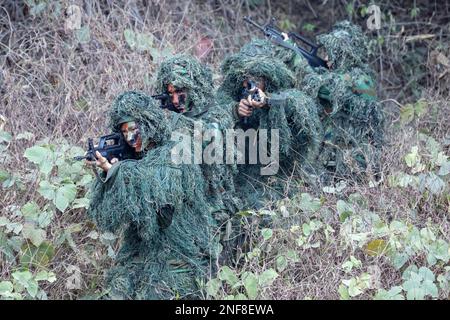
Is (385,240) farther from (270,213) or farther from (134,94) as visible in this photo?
(134,94)

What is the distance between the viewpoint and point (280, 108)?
6.35 meters

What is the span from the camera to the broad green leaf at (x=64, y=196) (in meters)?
6.09

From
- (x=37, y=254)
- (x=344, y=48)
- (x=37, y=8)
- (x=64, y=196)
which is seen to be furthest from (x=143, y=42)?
(x=37, y=254)

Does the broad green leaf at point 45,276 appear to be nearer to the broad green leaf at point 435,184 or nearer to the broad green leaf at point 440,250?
the broad green leaf at point 440,250

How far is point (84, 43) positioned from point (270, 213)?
2.41 m

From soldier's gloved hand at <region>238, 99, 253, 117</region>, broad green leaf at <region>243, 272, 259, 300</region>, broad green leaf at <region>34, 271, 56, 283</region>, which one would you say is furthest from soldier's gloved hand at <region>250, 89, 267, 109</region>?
broad green leaf at <region>34, 271, 56, 283</region>

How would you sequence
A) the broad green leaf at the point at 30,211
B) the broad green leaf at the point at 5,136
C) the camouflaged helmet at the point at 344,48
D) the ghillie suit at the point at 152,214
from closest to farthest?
1. the ghillie suit at the point at 152,214
2. the broad green leaf at the point at 30,211
3. the broad green leaf at the point at 5,136
4. the camouflaged helmet at the point at 344,48

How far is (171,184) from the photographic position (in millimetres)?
5469

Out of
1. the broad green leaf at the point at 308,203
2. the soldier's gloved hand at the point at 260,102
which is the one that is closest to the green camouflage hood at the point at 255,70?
the soldier's gloved hand at the point at 260,102

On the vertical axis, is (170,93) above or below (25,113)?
above

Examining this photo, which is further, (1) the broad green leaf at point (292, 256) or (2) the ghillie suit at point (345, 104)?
(2) the ghillie suit at point (345, 104)

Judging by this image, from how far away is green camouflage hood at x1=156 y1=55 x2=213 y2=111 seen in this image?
6.02 m
